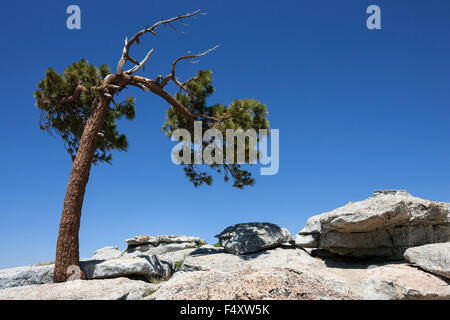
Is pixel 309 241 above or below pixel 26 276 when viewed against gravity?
above

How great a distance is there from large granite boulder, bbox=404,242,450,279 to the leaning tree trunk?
1067 cm

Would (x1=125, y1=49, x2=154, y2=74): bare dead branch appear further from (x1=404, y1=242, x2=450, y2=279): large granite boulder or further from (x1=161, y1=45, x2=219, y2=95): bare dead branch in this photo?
(x1=404, y1=242, x2=450, y2=279): large granite boulder

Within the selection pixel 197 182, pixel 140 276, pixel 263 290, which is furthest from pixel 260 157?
pixel 263 290

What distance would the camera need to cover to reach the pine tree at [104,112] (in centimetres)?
1102

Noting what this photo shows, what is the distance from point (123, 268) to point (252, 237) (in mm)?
4996

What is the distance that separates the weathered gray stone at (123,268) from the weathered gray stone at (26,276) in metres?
1.19

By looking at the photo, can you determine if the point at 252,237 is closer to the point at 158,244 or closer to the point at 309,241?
the point at 309,241

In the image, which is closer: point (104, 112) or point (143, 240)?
point (104, 112)

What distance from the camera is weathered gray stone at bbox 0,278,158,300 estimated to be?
7.24 meters

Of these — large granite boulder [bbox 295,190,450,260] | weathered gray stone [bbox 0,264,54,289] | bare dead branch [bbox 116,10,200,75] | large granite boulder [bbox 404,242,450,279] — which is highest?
bare dead branch [bbox 116,10,200,75]

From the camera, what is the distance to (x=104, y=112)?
12.6 meters

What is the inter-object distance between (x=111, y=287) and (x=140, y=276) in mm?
3017

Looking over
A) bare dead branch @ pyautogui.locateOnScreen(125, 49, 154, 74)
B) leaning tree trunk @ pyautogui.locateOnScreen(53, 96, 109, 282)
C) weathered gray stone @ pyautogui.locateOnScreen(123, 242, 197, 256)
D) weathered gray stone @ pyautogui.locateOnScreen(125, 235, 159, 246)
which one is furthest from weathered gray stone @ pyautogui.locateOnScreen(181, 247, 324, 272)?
bare dead branch @ pyautogui.locateOnScreen(125, 49, 154, 74)

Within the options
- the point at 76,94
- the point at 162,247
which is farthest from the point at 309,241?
the point at 76,94
